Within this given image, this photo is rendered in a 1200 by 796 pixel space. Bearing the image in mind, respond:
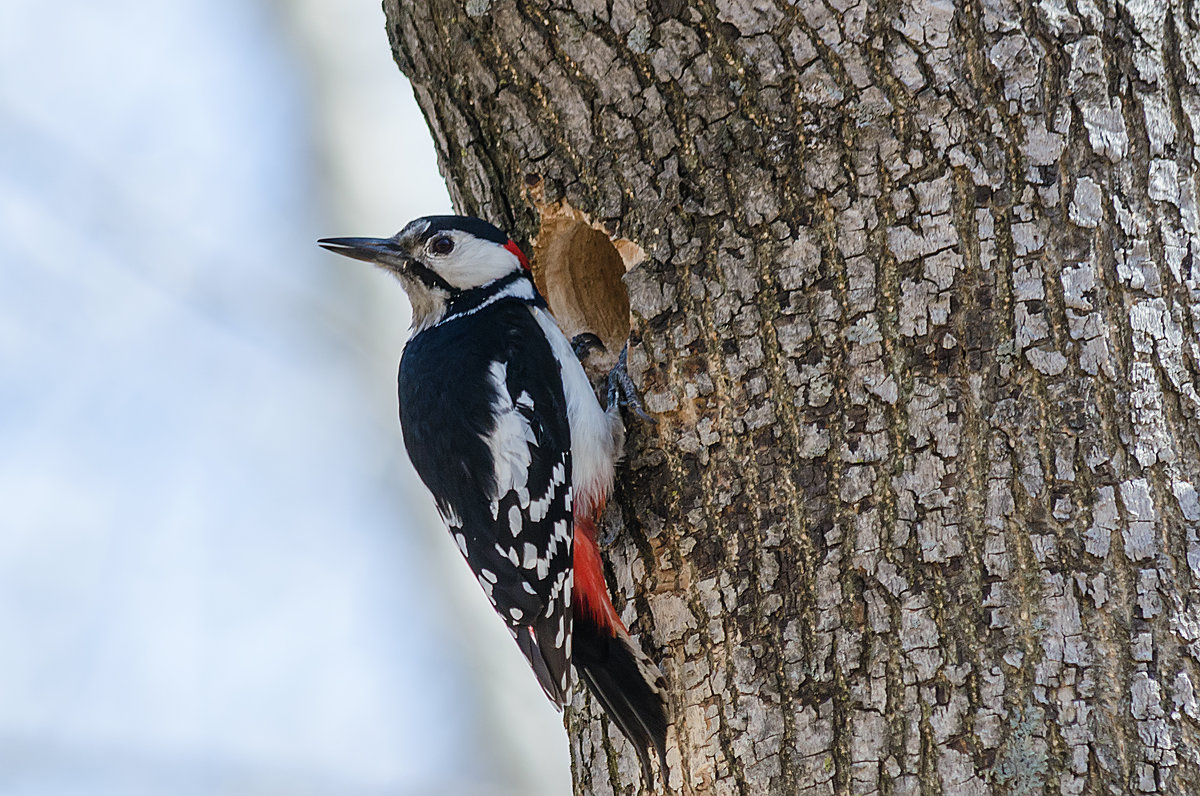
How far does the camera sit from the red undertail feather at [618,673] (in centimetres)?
228

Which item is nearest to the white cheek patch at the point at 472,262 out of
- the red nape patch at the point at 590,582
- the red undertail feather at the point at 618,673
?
the red nape patch at the point at 590,582

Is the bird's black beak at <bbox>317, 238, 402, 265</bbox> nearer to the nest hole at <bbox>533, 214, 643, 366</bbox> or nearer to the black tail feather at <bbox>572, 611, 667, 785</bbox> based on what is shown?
the nest hole at <bbox>533, 214, 643, 366</bbox>

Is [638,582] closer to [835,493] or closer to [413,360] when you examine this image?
[835,493]

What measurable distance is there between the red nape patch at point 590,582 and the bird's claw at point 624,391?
0.98ft

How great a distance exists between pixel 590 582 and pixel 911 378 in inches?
34.4

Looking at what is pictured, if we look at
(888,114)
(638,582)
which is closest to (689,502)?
(638,582)

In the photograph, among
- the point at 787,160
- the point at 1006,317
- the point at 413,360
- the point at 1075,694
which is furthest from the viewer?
the point at 413,360

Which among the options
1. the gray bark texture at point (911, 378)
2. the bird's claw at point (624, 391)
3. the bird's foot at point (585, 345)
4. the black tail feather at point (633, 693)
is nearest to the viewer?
the gray bark texture at point (911, 378)

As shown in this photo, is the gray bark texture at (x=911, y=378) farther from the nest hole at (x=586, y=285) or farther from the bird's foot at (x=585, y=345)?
the bird's foot at (x=585, y=345)

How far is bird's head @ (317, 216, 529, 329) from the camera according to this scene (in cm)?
277

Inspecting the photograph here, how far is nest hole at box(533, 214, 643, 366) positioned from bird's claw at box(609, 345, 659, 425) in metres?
0.25

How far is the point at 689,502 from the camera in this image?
90.1 inches

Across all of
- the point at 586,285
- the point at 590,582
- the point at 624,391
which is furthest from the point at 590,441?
the point at 586,285

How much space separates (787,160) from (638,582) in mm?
919
